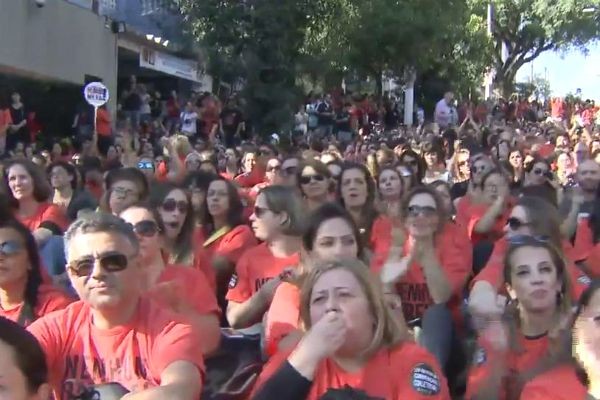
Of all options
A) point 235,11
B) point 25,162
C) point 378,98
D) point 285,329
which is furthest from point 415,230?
point 378,98

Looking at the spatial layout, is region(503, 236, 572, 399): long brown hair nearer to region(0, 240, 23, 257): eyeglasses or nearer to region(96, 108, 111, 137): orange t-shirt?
region(0, 240, 23, 257): eyeglasses

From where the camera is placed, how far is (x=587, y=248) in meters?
6.92

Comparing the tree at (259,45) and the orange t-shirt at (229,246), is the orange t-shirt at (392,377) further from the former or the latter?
the tree at (259,45)

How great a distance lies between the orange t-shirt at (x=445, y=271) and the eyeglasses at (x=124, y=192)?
1.69m

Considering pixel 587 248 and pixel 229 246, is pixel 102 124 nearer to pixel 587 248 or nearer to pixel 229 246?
pixel 229 246

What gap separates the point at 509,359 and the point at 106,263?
1667 mm

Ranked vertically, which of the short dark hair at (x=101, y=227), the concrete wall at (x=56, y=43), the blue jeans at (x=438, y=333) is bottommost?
the blue jeans at (x=438, y=333)

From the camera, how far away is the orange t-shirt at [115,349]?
3525 mm

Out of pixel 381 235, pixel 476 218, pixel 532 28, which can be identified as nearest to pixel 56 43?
pixel 476 218

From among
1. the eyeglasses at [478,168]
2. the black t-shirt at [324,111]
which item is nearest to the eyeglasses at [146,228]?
the eyeglasses at [478,168]

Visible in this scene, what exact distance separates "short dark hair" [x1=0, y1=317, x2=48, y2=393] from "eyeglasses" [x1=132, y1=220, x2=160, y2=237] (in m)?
2.31

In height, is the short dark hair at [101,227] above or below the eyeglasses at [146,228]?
below

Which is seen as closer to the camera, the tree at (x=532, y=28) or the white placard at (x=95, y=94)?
the white placard at (x=95, y=94)

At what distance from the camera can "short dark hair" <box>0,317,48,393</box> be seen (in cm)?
257
